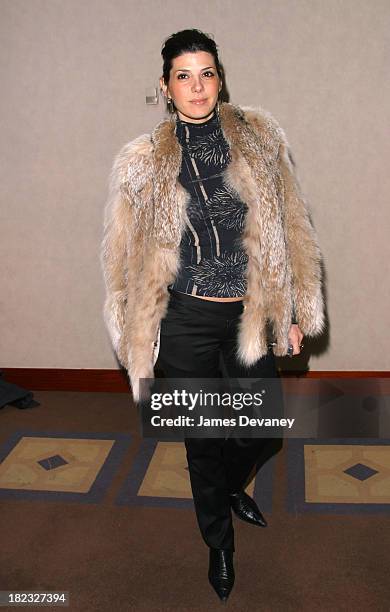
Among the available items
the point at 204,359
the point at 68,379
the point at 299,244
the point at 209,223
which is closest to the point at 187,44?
the point at 209,223

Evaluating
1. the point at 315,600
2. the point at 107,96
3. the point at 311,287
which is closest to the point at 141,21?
the point at 107,96

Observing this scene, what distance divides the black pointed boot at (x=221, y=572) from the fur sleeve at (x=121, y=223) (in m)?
0.75

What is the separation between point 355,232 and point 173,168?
1.70 metres

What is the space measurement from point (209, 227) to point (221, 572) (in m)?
1.17

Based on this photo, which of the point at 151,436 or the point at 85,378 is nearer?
the point at 151,436

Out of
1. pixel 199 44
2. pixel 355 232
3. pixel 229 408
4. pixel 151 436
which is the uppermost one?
pixel 199 44

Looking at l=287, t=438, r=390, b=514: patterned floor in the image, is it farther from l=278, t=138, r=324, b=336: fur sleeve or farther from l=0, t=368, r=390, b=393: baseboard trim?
l=0, t=368, r=390, b=393: baseboard trim

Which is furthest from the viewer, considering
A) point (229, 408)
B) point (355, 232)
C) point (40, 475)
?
point (355, 232)

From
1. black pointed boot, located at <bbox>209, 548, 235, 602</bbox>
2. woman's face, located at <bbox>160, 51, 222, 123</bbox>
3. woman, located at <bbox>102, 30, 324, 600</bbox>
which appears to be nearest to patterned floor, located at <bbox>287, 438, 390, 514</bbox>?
black pointed boot, located at <bbox>209, 548, 235, 602</bbox>

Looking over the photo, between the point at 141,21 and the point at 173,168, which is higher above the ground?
the point at 141,21

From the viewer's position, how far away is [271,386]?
2.60 metres

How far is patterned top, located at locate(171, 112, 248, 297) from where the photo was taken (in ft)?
7.54

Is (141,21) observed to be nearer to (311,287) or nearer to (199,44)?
(199,44)

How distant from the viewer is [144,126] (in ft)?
12.1
